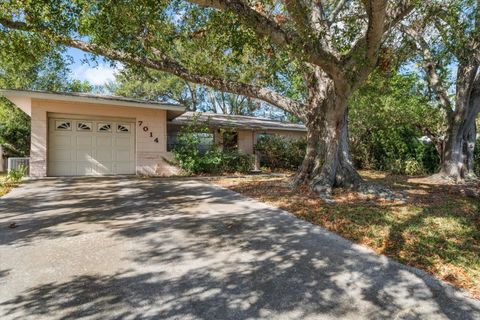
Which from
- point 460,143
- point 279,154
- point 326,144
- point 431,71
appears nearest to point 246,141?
point 279,154

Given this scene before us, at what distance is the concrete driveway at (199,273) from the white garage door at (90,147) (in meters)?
6.79

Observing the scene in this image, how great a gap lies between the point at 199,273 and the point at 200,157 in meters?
10.6

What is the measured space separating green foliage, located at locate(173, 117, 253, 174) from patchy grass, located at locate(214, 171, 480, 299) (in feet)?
16.3

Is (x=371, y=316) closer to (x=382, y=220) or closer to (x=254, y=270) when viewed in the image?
(x=254, y=270)

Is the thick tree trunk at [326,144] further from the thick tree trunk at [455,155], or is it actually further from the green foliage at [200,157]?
the thick tree trunk at [455,155]

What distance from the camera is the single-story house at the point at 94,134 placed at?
37.4 feet

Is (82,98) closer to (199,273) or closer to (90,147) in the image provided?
(90,147)

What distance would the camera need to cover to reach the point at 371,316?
2.54 m

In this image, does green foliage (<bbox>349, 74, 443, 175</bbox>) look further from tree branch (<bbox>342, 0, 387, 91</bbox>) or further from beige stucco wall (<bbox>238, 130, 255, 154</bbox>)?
beige stucco wall (<bbox>238, 130, 255, 154</bbox>)

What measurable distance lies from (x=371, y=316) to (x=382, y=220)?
10.9 feet

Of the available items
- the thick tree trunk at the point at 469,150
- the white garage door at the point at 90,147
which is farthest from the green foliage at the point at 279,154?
the thick tree trunk at the point at 469,150

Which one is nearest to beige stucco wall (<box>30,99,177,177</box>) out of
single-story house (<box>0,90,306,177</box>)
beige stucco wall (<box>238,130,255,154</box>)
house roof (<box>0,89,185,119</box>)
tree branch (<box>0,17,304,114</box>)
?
single-story house (<box>0,90,306,177</box>)

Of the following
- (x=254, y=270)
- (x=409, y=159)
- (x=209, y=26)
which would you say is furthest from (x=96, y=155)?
(x=409, y=159)

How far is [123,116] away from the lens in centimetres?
1281
